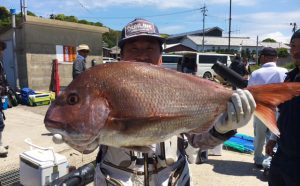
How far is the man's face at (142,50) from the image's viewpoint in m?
2.25

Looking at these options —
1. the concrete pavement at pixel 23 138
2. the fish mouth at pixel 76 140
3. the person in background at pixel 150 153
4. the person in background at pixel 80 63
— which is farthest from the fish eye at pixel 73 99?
the person in background at pixel 80 63

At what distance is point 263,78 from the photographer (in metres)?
6.13

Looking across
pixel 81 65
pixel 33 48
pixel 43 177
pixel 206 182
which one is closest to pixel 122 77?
pixel 43 177

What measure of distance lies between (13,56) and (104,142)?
1326 cm

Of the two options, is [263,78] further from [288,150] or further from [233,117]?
[233,117]

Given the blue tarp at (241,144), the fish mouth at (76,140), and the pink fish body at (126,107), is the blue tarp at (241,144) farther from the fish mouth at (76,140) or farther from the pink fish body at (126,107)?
the fish mouth at (76,140)

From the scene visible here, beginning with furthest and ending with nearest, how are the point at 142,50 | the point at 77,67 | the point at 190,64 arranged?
the point at 190,64 < the point at 77,67 < the point at 142,50

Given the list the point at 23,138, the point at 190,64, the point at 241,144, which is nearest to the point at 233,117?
the point at 241,144

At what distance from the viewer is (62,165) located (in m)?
4.95

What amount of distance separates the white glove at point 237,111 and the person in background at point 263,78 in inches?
169

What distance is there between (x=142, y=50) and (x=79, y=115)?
0.86 metres

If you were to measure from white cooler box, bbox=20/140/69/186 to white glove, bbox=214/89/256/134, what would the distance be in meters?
3.38

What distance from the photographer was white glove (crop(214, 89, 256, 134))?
6.01 feet

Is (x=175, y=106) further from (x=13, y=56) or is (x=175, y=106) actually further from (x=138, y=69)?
(x=13, y=56)
